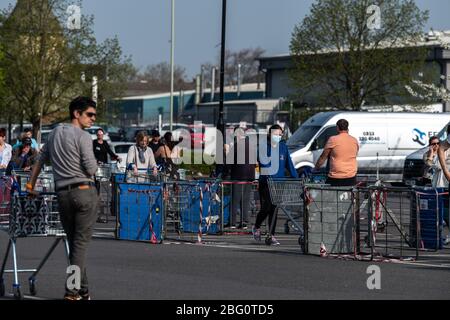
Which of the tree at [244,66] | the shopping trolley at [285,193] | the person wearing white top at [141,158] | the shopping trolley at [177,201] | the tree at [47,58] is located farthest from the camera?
the tree at [244,66]

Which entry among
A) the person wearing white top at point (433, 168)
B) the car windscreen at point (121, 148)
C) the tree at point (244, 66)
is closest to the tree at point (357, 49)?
the car windscreen at point (121, 148)

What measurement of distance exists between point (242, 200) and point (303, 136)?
15.3m

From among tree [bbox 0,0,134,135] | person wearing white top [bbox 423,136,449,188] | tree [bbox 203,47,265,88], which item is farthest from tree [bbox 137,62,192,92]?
person wearing white top [bbox 423,136,449,188]

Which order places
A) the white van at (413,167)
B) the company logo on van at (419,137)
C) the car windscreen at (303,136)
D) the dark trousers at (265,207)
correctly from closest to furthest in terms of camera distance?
1. the dark trousers at (265,207)
2. the white van at (413,167)
3. the car windscreen at (303,136)
4. the company logo on van at (419,137)

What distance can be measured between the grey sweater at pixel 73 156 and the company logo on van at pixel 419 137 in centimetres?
2775

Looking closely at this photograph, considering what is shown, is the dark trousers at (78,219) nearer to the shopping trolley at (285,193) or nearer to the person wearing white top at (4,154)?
the shopping trolley at (285,193)

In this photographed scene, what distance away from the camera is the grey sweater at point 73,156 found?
10.6m

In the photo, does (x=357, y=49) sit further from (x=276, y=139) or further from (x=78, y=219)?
(x=78, y=219)

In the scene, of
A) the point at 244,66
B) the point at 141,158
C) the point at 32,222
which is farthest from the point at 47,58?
the point at 244,66

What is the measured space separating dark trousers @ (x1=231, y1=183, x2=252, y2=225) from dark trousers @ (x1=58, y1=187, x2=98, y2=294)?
30.1 ft

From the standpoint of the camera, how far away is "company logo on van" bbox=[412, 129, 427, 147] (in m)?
37.4

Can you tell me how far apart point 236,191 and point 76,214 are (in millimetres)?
9340

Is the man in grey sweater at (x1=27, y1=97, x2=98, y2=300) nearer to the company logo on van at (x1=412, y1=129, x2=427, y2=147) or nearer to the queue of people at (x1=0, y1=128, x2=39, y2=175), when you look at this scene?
the queue of people at (x1=0, y1=128, x2=39, y2=175)
